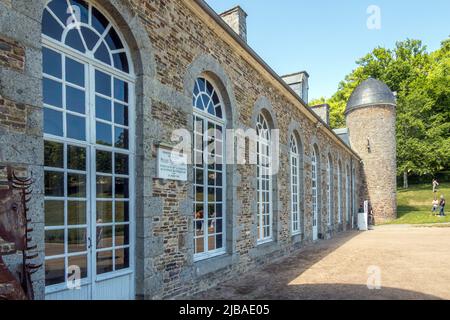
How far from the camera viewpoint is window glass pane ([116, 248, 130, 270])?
4820mm

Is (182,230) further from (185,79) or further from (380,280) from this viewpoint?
(380,280)

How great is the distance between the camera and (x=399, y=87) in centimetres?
3466

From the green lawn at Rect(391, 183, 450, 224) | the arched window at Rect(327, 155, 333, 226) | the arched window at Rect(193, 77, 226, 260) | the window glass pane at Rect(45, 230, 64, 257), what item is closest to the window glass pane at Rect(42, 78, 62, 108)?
the window glass pane at Rect(45, 230, 64, 257)

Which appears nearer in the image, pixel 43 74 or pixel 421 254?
pixel 43 74

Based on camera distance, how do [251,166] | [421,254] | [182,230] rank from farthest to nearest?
[421,254] < [251,166] < [182,230]

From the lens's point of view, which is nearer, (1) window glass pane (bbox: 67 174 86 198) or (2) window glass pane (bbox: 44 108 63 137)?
(2) window glass pane (bbox: 44 108 63 137)

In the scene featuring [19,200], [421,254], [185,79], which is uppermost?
[185,79]

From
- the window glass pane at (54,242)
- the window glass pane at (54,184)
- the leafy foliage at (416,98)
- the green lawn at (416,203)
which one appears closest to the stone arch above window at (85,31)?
the window glass pane at (54,184)

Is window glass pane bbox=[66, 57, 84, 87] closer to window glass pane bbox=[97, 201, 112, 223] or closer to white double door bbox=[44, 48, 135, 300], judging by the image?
white double door bbox=[44, 48, 135, 300]

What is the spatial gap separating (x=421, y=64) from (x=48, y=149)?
1592 inches

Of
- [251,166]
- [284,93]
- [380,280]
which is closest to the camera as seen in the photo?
[380,280]

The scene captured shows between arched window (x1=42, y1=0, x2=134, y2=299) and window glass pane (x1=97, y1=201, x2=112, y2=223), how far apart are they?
0.01 m

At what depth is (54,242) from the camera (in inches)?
156

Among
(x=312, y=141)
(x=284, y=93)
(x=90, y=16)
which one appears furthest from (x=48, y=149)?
(x=312, y=141)
